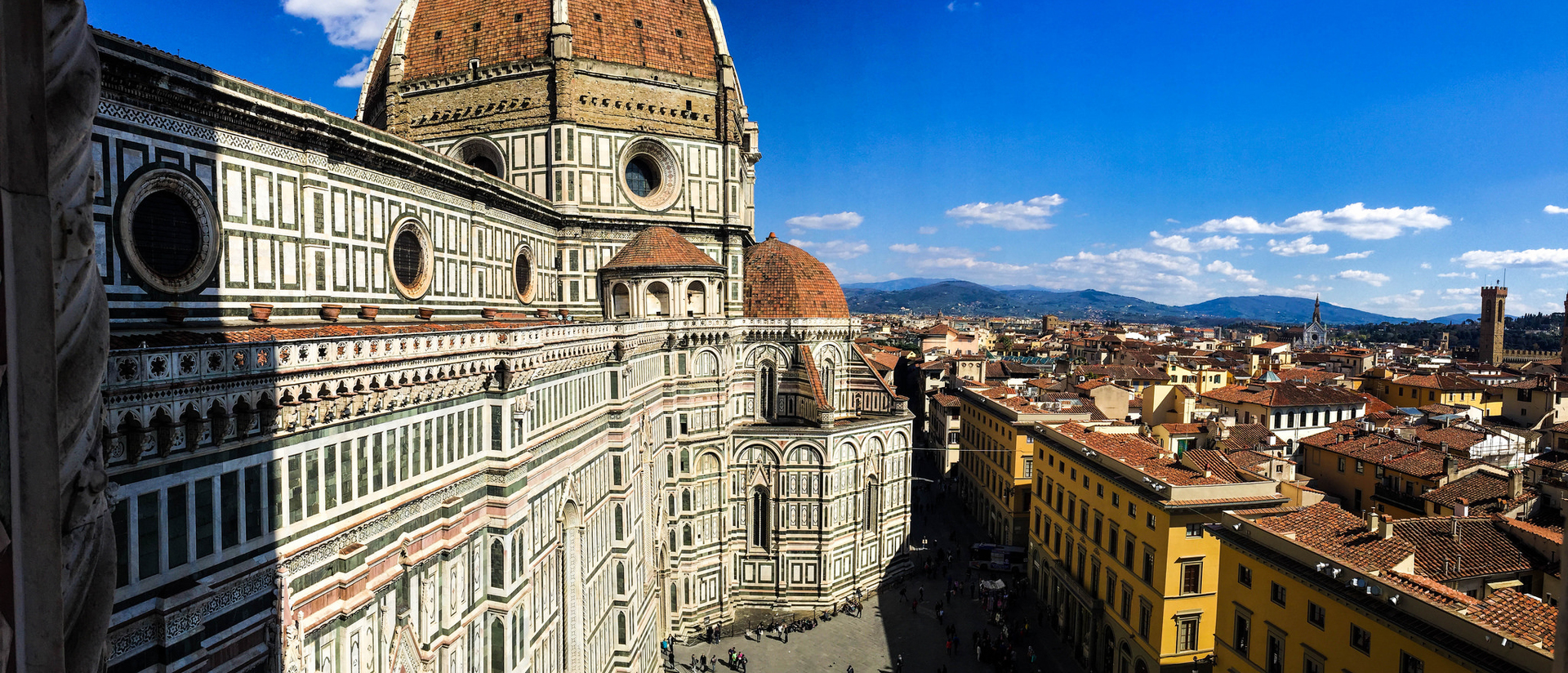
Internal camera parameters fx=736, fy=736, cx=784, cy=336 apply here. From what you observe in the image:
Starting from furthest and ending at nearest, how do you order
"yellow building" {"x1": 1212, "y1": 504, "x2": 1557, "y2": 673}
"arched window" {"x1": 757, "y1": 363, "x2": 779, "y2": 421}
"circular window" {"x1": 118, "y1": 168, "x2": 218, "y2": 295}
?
"arched window" {"x1": 757, "y1": 363, "x2": 779, "y2": 421}
"yellow building" {"x1": 1212, "y1": 504, "x2": 1557, "y2": 673}
"circular window" {"x1": 118, "y1": 168, "x2": 218, "y2": 295}

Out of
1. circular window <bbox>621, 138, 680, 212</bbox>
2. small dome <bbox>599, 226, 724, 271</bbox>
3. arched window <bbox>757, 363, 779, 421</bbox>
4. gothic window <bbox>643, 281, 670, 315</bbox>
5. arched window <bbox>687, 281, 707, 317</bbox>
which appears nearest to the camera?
small dome <bbox>599, 226, 724, 271</bbox>

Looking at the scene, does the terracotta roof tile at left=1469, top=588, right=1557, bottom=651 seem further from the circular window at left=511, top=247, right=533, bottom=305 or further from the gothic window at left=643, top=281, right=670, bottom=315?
the circular window at left=511, top=247, right=533, bottom=305

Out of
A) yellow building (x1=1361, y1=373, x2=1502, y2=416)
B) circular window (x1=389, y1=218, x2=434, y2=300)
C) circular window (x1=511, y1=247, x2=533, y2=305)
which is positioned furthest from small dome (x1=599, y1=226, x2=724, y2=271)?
yellow building (x1=1361, y1=373, x2=1502, y2=416)

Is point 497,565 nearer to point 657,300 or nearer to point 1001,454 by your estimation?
point 657,300

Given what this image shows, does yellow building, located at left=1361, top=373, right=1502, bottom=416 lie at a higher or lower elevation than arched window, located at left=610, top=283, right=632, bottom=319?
lower

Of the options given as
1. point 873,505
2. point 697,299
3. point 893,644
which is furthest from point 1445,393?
point 697,299

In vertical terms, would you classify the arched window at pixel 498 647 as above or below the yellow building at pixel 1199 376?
below

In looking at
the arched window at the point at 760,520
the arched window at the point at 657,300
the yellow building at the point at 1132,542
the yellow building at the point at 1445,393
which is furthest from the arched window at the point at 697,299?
the yellow building at the point at 1445,393

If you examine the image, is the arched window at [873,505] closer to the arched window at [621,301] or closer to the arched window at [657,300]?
the arched window at [657,300]
